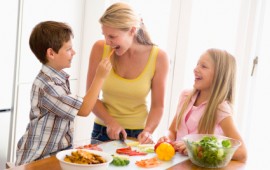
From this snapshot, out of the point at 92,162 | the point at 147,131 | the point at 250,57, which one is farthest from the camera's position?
the point at 250,57

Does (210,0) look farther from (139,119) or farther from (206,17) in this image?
(139,119)

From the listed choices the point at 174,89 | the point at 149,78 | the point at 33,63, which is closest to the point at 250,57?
the point at 174,89

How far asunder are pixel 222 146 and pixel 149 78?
1.95 feet

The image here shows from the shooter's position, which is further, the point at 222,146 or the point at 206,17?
the point at 206,17

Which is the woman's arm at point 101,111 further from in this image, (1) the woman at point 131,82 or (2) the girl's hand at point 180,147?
(2) the girl's hand at point 180,147

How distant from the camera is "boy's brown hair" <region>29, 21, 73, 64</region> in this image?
171 cm

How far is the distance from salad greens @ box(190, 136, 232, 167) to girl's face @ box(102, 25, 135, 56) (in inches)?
24.4

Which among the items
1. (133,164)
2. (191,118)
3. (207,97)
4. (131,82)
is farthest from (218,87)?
(133,164)

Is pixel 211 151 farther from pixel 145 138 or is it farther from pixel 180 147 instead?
pixel 145 138

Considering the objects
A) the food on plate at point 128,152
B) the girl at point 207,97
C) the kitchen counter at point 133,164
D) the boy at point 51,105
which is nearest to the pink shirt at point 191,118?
the girl at point 207,97

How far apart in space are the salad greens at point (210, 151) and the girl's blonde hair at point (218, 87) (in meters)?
0.28

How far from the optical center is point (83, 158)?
4.19 feet

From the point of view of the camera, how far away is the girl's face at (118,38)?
5.92 ft

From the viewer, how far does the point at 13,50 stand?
2539 mm
